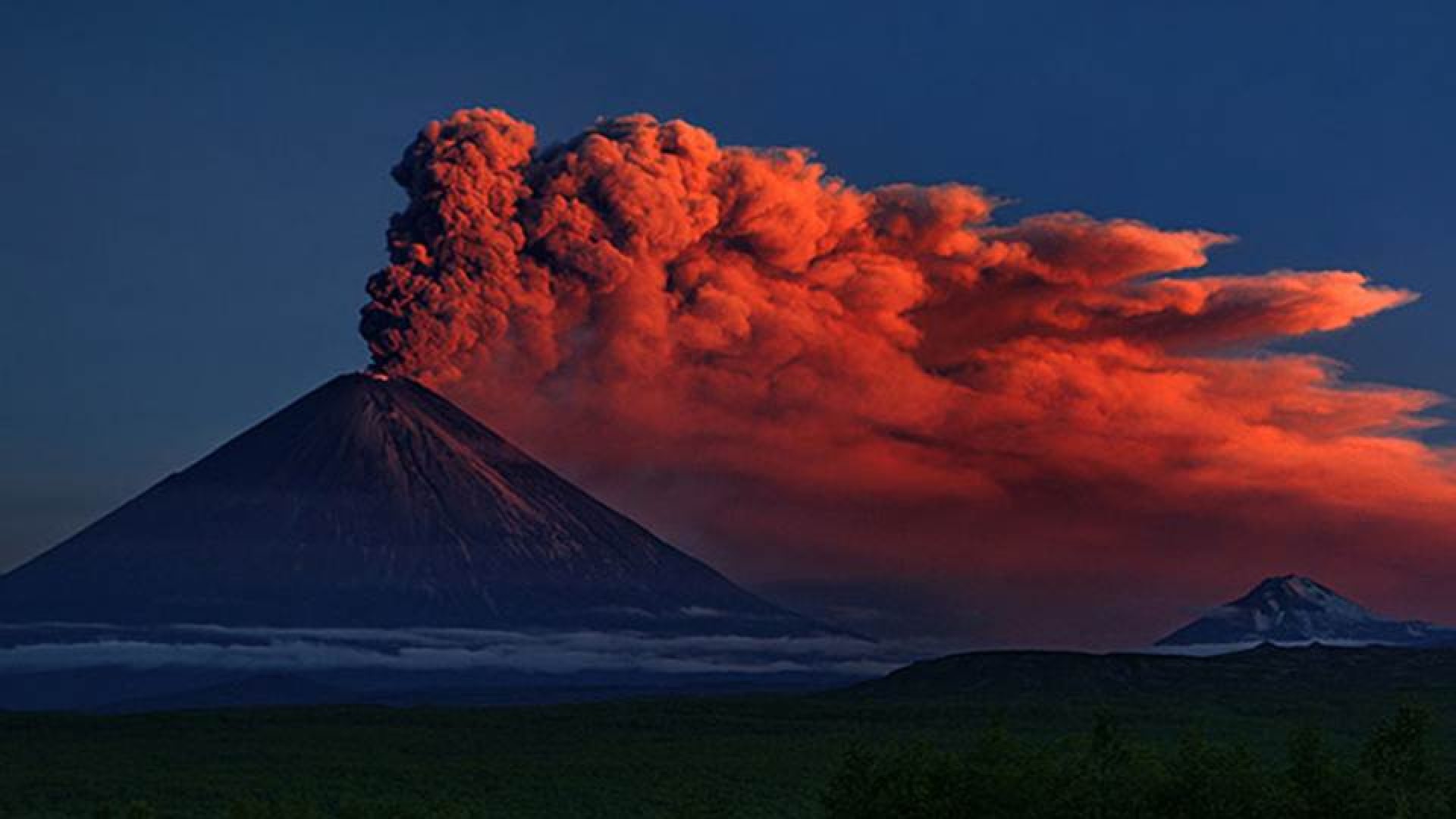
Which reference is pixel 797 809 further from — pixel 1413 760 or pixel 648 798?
pixel 1413 760

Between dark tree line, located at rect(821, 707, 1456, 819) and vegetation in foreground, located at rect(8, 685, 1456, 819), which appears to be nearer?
dark tree line, located at rect(821, 707, 1456, 819)

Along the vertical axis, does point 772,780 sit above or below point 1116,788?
above

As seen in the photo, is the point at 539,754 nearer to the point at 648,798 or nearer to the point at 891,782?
the point at 648,798

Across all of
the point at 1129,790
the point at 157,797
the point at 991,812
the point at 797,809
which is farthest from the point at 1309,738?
the point at 157,797

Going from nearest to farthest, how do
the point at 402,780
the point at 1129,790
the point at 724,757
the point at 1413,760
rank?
the point at 1129,790, the point at 1413,760, the point at 402,780, the point at 724,757

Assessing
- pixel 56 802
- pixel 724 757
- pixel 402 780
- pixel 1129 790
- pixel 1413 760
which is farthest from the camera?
pixel 724 757

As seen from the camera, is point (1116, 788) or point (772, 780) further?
point (772, 780)

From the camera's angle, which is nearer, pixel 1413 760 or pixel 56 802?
pixel 1413 760

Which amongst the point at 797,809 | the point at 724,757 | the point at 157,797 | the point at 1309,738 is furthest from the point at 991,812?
the point at 724,757

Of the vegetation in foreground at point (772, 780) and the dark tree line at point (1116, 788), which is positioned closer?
the dark tree line at point (1116, 788)
